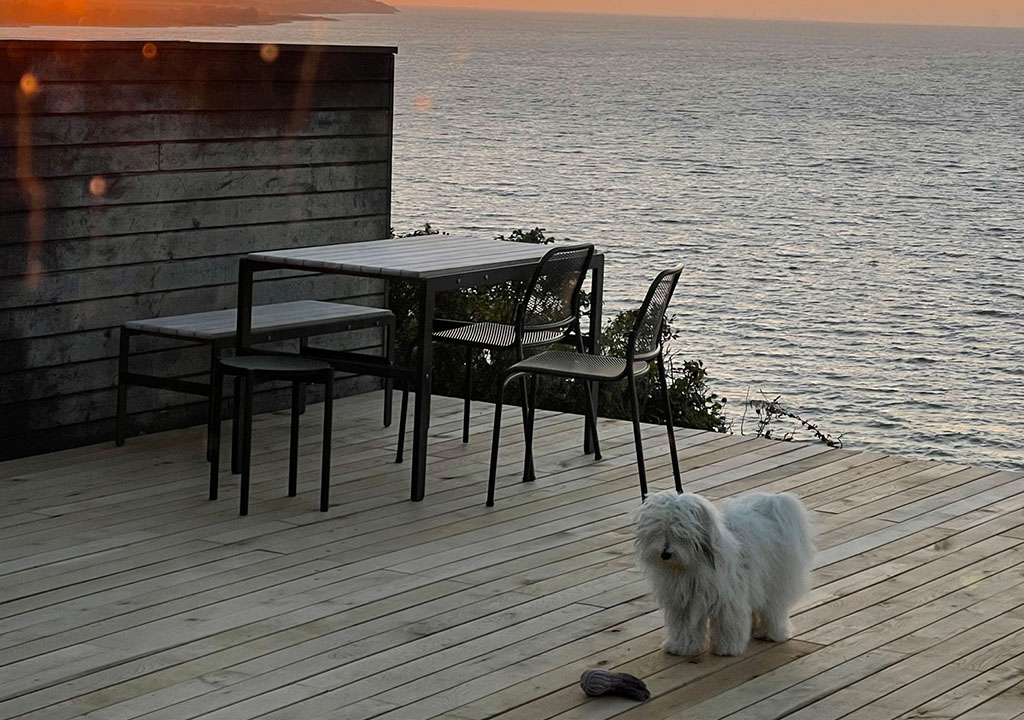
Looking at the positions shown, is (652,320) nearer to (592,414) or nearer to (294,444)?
(592,414)

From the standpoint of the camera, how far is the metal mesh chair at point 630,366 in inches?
206

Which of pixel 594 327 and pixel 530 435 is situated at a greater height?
pixel 594 327

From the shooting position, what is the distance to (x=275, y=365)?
5.14 metres

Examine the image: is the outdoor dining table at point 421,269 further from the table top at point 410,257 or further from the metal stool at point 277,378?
the metal stool at point 277,378

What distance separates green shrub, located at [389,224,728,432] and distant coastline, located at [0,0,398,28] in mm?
2323

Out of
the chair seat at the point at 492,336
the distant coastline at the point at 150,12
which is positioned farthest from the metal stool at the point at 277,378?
the distant coastline at the point at 150,12

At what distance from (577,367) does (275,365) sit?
3.34 feet

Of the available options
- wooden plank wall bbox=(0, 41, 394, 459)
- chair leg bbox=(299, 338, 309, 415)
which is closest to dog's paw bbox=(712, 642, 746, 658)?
chair leg bbox=(299, 338, 309, 415)

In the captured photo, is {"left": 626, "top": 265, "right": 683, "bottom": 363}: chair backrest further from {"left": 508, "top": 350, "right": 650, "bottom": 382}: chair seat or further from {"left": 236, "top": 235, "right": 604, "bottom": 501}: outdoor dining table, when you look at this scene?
{"left": 236, "top": 235, "right": 604, "bottom": 501}: outdoor dining table

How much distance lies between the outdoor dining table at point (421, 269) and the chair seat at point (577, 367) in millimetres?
325

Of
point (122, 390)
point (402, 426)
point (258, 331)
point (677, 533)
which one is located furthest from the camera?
point (122, 390)

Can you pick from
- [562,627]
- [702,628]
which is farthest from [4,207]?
[702,628]

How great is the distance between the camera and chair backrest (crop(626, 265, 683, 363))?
5.24 meters

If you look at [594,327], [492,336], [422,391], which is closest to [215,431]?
[422,391]
